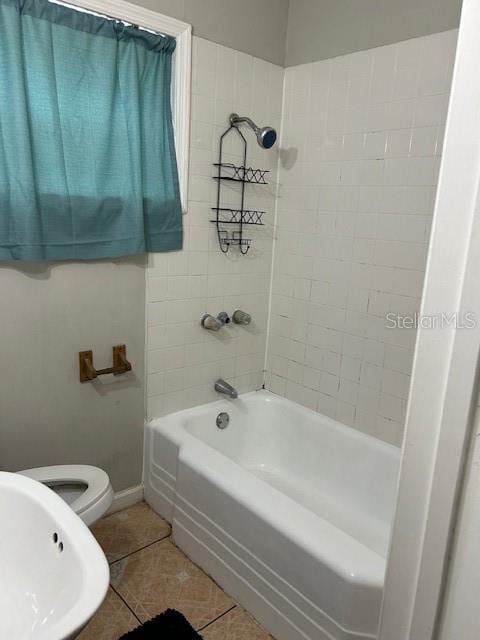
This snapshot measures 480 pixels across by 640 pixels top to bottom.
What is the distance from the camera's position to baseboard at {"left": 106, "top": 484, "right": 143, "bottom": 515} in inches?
88.3

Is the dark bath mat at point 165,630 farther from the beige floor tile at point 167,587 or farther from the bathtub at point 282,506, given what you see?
the bathtub at point 282,506

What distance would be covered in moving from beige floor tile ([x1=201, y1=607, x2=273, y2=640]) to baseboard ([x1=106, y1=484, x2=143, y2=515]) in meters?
0.78

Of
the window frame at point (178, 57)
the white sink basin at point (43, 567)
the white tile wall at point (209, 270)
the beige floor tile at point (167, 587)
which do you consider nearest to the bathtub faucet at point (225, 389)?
the white tile wall at point (209, 270)

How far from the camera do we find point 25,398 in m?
1.85

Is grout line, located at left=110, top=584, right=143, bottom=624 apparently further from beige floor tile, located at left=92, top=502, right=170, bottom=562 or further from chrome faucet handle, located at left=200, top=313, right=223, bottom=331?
chrome faucet handle, located at left=200, top=313, right=223, bottom=331

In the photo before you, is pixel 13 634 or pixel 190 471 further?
pixel 190 471

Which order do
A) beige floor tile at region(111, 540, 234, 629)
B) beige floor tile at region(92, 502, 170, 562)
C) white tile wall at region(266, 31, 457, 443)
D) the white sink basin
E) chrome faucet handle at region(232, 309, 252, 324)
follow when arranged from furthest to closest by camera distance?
chrome faucet handle at region(232, 309, 252, 324) < beige floor tile at region(92, 502, 170, 562) < white tile wall at region(266, 31, 457, 443) < beige floor tile at region(111, 540, 234, 629) < the white sink basin

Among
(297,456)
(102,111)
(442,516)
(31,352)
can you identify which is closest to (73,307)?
(31,352)

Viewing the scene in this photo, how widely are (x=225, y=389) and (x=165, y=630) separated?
1100 mm

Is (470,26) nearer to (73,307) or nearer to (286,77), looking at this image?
(73,307)

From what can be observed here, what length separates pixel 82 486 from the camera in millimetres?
1760

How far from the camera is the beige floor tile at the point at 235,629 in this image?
1.64m

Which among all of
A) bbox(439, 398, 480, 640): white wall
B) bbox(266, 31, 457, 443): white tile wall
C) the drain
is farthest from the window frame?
bbox(439, 398, 480, 640): white wall

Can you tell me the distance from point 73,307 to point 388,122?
151 centimetres
